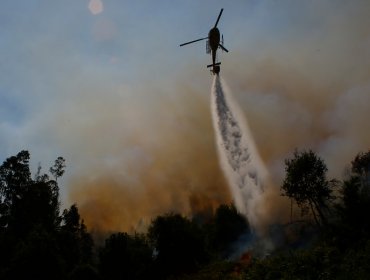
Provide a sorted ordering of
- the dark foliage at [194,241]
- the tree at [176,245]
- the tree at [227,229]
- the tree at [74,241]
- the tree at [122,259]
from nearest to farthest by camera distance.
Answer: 1. the dark foliage at [194,241]
2. the tree at [176,245]
3. the tree at [122,259]
4. the tree at [74,241]
5. the tree at [227,229]

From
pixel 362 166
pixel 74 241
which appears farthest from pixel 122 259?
pixel 362 166

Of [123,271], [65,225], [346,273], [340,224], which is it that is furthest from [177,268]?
[65,225]

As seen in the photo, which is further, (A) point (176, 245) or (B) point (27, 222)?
(B) point (27, 222)

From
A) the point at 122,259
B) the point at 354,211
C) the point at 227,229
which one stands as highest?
the point at 227,229

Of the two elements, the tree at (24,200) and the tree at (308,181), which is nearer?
the tree at (308,181)

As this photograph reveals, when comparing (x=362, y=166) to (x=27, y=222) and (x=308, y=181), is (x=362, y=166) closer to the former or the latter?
(x=308, y=181)

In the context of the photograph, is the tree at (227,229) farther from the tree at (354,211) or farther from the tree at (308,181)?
the tree at (354,211)

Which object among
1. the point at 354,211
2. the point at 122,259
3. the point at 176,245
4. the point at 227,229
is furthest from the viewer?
the point at 227,229

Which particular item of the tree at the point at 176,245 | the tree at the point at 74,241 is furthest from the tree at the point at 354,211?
the tree at the point at 74,241

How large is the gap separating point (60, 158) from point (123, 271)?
51.6 meters

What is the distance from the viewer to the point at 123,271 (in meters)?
57.6

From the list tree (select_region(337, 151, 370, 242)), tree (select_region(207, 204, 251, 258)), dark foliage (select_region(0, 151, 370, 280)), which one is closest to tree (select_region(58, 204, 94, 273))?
dark foliage (select_region(0, 151, 370, 280))

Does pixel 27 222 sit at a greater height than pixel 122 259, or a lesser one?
greater

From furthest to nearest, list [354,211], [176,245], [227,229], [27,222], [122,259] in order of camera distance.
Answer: [227,229], [27,222], [122,259], [176,245], [354,211]
